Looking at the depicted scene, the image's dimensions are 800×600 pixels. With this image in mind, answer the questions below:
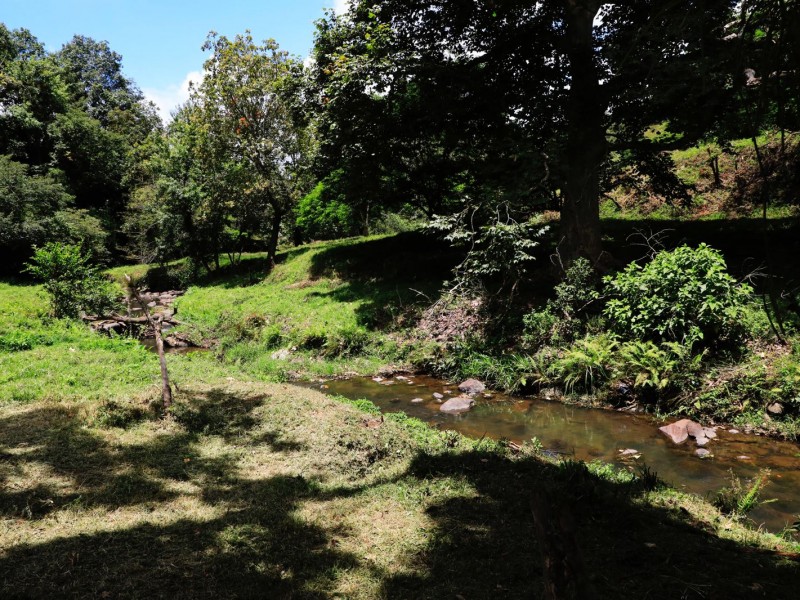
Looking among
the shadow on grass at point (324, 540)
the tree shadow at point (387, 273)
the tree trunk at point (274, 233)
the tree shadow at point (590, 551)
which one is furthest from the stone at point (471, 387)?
the tree trunk at point (274, 233)

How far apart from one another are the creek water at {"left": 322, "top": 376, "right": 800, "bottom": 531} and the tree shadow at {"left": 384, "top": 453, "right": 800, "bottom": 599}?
1.55 metres

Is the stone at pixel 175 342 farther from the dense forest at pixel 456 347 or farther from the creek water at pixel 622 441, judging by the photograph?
the creek water at pixel 622 441

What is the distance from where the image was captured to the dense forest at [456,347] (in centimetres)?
353

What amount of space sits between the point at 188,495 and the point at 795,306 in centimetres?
953

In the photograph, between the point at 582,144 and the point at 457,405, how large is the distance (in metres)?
6.59

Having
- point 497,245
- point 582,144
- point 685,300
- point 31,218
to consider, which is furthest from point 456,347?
point 31,218

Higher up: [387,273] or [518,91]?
[518,91]

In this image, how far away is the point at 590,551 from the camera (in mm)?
3752

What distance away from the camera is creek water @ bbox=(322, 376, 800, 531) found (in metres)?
5.79

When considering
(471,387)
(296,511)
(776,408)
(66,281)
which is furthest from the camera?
(66,281)

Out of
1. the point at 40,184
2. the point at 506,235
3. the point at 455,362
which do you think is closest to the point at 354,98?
the point at 506,235

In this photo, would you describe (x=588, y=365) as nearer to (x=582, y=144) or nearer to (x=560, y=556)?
(x=582, y=144)

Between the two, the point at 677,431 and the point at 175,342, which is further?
the point at 175,342

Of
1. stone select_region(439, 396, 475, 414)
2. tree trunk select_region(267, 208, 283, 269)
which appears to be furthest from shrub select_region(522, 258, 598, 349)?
tree trunk select_region(267, 208, 283, 269)
